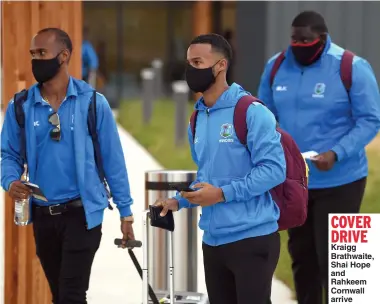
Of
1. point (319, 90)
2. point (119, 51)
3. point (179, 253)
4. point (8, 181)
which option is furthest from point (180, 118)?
point (119, 51)

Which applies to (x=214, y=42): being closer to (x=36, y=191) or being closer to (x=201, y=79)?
(x=201, y=79)

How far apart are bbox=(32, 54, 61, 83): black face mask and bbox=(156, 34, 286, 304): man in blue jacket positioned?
947mm

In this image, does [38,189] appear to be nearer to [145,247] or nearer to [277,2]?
[145,247]

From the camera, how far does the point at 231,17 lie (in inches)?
1159

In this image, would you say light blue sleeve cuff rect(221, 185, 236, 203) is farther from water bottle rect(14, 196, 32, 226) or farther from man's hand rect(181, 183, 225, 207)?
water bottle rect(14, 196, 32, 226)

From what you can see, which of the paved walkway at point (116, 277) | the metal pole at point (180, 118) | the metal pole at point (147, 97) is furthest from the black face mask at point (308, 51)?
the metal pole at point (147, 97)

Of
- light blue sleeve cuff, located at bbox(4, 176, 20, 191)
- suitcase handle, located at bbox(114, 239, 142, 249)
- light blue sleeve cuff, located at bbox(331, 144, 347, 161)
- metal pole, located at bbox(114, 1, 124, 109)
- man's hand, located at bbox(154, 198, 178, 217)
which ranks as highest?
metal pole, located at bbox(114, 1, 124, 109)

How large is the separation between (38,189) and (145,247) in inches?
25.8

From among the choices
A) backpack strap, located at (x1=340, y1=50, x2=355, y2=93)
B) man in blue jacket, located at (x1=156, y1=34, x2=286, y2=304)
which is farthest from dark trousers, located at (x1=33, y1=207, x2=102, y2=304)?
backpack strap, located at (x1=340, y1=50, x2=355, y2=93)

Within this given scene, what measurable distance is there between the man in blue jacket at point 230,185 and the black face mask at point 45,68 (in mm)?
947

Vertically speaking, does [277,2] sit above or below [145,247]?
above

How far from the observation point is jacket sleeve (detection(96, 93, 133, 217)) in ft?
17.2

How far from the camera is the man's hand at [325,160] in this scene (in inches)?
230

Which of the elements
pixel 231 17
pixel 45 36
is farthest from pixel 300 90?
pixel 231 17
